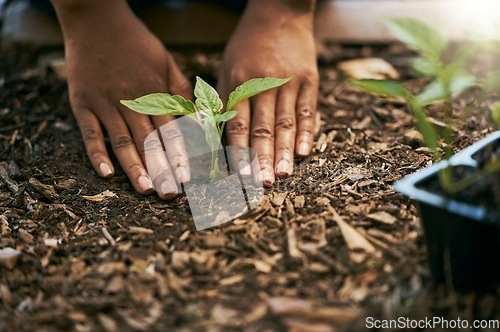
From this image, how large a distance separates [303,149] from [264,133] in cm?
11

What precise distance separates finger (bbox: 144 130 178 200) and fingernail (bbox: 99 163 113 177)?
10 centimetres

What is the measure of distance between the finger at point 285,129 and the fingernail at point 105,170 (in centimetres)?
41

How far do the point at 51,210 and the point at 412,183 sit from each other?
2.57 feet

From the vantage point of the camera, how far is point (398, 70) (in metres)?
1.96

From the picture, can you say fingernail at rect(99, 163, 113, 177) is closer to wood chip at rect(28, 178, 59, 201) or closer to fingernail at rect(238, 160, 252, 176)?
wood chip at rect(28, 178, 59, 201)

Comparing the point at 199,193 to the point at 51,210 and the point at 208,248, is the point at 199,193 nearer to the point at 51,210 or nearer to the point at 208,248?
the point at 208,248

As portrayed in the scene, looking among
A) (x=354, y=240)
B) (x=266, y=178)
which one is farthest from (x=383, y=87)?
(x=266, y=178)

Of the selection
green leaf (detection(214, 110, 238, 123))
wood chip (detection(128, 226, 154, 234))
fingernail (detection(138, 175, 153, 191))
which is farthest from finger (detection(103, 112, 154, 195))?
green leaf (detection(214, 110, 238, 123))

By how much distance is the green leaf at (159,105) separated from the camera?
123 cm

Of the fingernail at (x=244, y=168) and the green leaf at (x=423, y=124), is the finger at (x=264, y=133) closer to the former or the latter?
the fingernail at (x=244, y=168)

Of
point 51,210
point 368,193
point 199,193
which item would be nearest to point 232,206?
point 199,193

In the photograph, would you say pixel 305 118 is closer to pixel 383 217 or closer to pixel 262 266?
pixel 383 217

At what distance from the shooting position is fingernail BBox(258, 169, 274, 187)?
1343 mm

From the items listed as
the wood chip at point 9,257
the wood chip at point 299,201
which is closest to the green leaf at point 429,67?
the wood chip at point 299,201
